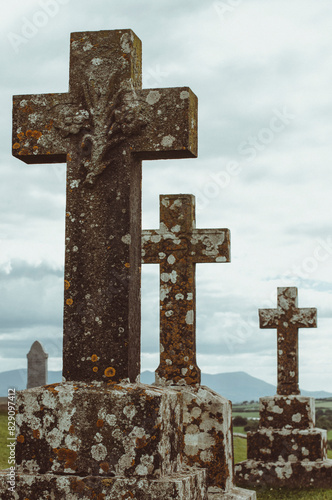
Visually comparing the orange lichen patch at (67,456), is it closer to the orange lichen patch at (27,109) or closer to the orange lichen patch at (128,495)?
the orange lichen patch at (128,495)

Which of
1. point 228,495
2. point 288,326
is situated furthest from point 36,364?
point 228,495

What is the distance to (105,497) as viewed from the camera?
4711 millimetres

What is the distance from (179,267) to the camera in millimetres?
9539

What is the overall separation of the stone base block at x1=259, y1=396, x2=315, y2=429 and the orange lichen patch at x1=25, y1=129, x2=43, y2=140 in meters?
11.5

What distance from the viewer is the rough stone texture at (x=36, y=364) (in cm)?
2495

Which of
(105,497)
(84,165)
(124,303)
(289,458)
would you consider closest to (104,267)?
(124,303)

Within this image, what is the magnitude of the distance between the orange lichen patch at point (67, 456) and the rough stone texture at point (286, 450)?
1065 centimetres

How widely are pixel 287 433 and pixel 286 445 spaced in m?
0.25

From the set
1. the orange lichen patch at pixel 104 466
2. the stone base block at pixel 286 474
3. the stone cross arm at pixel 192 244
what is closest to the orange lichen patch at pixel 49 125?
the orange lichen patch at pixel 104 466

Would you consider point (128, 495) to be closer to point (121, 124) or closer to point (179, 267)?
point (121, 124)

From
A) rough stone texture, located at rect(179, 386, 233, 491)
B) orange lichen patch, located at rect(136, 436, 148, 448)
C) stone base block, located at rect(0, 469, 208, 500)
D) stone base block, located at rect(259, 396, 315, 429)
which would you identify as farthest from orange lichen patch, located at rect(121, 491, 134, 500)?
stone base block, located at rect(259, 396, 315, 429)

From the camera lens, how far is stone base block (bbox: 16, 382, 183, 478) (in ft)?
15.5

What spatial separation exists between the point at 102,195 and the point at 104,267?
52cm

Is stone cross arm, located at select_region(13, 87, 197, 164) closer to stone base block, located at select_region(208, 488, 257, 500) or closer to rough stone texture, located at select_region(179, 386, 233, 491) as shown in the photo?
rough stone texture, located at select_region(179, 386, 233, 491)
